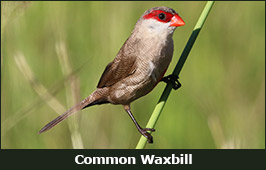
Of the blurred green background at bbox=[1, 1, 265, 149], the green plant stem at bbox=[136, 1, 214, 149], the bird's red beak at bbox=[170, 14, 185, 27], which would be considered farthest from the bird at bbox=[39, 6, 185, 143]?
the blurred green background at bbox=[1, 1, 265, 149]

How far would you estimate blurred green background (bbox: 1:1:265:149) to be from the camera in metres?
4.32

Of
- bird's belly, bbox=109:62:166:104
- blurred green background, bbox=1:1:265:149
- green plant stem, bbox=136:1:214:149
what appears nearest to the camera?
green plant stem, bbox=136:1:214:149

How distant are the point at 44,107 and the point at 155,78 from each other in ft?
4.70

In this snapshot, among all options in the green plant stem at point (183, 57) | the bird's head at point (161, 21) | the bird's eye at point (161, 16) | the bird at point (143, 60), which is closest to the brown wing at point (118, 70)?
the bird at point (143, 60)

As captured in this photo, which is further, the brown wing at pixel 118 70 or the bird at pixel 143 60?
the brown wing at pixel 118 70

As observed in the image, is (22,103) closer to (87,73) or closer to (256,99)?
(87,73)

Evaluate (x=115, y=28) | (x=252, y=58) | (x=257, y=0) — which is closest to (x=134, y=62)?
(x=115, y=28)

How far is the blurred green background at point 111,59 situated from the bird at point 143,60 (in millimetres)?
398

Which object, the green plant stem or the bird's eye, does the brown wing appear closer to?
the bird's eye

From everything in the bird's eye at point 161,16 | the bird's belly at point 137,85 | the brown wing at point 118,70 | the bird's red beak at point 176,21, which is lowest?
the bird's belly at point 137,85

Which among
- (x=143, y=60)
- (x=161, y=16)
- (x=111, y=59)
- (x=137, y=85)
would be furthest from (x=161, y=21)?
(x=111, y=59)

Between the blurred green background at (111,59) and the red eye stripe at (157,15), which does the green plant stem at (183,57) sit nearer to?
the red eye stripe at (157,15)

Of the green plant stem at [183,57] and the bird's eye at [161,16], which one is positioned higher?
the bird's eye at [161,16]

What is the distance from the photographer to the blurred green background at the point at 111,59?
432 centimetres
